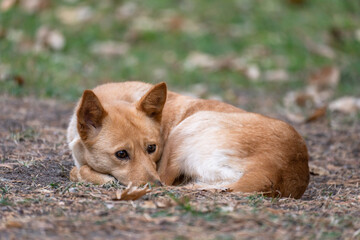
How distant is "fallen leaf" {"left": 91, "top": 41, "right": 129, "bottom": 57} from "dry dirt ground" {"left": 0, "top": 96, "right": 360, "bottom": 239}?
5945 millimetres

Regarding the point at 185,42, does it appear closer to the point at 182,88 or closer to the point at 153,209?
the point at 182,88

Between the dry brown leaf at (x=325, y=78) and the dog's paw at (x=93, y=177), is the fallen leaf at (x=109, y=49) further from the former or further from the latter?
the dog's paw at (x=93, y=177)

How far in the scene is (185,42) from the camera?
39.0 ft

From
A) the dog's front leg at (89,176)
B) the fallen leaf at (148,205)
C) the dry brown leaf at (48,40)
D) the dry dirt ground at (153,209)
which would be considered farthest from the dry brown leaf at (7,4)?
the fallen leaf at (148,205)

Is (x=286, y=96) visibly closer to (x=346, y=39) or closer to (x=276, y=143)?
(x=346, y=39)

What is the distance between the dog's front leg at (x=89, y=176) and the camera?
450 cm

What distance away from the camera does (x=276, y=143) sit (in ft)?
14.7

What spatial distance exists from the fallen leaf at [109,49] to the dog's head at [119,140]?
6.82 m

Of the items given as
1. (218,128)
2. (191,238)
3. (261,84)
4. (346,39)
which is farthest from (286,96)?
(191,238)

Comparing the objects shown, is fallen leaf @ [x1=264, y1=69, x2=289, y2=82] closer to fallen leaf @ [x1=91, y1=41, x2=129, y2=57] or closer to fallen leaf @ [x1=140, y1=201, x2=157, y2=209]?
fallen leaf @ [x1=91, y1=41, x2=129, y2=57]

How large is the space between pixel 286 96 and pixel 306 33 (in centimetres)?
309

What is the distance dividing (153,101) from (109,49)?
22.6 feet

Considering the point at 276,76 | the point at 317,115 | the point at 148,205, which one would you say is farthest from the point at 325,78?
the point at 148,205

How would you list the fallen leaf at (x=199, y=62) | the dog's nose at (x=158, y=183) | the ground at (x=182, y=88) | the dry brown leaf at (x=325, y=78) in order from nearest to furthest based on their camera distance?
the ground at (x=182, y=88)
the dog's nose at (x=158, y=183)
the dry brown leaf at (x=325, y=78)
the fallen leaf at (x=199, y=62)
